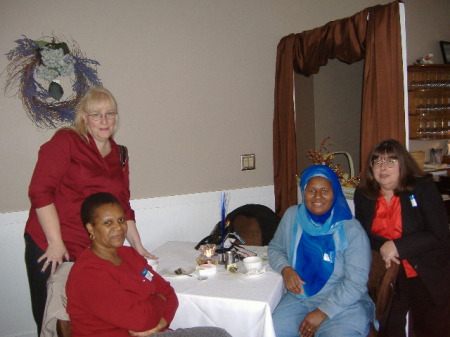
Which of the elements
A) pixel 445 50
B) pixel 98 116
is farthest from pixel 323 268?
pixel 445 50

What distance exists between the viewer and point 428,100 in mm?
4340

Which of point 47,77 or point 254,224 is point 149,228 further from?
point 47,77

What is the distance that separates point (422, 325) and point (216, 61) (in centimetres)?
242

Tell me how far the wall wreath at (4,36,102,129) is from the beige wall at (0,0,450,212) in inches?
2.4

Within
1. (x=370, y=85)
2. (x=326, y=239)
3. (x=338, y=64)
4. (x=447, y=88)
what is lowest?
(x=326, y=239)

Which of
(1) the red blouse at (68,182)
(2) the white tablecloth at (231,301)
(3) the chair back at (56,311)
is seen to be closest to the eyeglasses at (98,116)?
(1) the red blouse at (68,182)

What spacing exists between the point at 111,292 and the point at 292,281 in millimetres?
892

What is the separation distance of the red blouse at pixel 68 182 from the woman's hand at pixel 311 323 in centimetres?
109

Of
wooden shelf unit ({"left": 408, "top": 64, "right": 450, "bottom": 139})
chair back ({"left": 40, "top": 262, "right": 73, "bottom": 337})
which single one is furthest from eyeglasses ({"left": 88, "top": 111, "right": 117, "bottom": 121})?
wooden shelf unit ({"left": 408, "top": 64, "right": 450, "bottom": 139})

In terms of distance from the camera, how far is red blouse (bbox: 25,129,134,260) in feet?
5.68

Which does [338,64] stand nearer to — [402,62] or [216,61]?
[216,61]

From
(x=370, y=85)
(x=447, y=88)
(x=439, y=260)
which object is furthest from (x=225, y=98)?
(x=447, y=88)

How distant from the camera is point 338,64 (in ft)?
14.2

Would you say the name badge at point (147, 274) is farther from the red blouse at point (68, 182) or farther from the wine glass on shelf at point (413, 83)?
the wine glass on shelf at point (413, 83)
